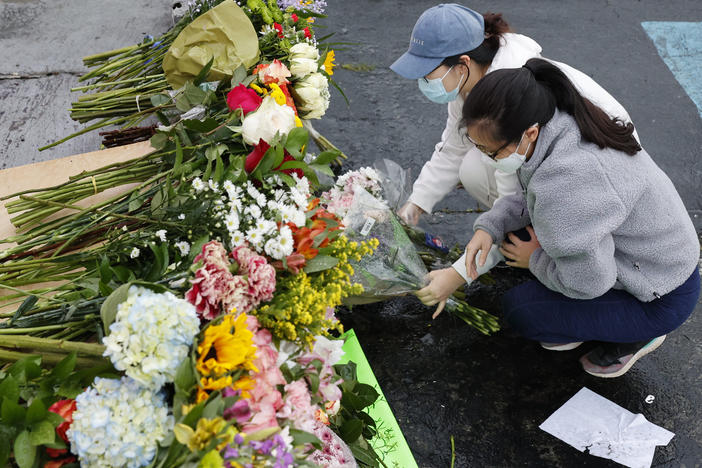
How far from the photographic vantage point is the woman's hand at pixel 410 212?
264cm

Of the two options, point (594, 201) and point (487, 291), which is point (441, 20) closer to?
point (594, 201)

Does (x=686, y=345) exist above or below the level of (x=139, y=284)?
below

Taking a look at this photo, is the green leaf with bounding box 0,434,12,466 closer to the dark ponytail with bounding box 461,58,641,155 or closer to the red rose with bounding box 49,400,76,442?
the red rose with bounding box 49,400,76,442

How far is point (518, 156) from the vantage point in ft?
6.19

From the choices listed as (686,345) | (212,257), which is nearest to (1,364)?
(212,257)

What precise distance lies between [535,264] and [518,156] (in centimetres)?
43

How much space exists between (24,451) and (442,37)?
186 cm

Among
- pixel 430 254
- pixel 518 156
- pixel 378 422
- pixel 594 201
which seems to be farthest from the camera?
pixel 430 254

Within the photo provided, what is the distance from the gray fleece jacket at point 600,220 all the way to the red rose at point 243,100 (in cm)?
89

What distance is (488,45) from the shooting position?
2.32 metres

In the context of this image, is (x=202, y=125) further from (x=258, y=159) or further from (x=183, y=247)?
(x=183, y=247)

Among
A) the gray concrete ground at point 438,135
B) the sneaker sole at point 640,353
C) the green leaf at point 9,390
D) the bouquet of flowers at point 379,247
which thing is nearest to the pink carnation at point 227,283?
the green leaf at point 9,390

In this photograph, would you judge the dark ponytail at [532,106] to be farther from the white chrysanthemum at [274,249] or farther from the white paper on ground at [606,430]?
the white paper on ground at [606,430]

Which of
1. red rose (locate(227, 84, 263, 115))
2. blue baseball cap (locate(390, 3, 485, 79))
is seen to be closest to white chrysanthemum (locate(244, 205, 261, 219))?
red rose (locate(227, 84, 263, 115))
